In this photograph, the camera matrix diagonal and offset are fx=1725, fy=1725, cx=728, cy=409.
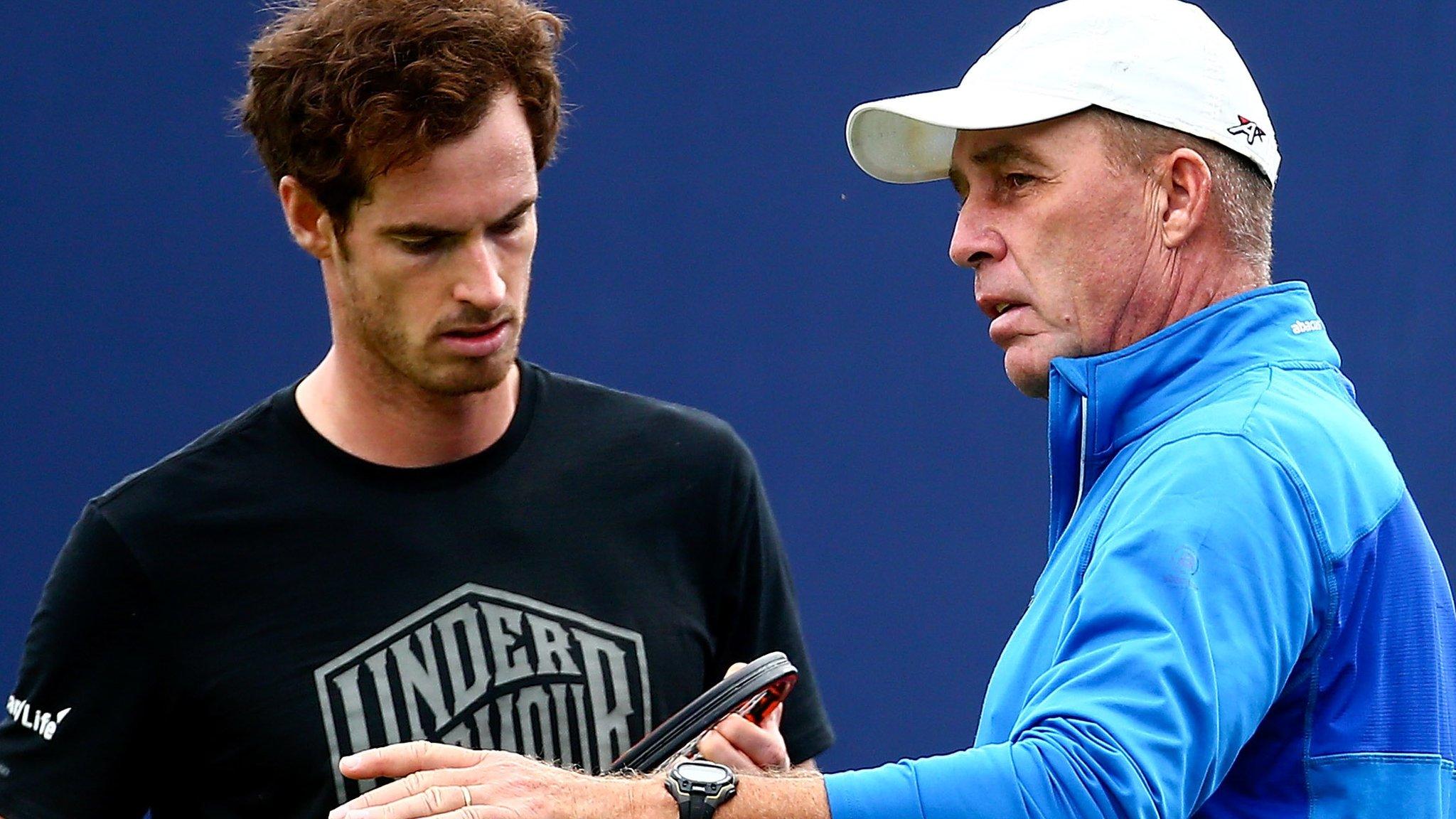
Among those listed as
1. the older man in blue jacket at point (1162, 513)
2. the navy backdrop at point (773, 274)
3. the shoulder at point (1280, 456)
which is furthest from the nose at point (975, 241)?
the navy backdrop at point (773, 274)

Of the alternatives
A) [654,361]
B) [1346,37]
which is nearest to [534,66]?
[654,361]

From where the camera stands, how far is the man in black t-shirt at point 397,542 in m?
1.67

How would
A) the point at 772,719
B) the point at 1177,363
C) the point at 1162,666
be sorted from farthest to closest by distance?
the point at 772,719, the point at 1177,363, the point at 1162,666

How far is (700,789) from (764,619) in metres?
0.67

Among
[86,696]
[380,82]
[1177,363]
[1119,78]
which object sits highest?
[380,82]

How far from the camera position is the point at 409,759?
129 centimetres

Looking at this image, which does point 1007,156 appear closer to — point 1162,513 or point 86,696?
point 1162,513

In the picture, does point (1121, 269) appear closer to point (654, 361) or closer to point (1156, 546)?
point (1156, 546)

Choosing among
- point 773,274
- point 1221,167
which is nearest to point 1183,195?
point 1221,167

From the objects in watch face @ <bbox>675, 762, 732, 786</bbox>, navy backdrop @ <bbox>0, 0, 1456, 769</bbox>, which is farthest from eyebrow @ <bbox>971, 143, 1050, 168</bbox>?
navy backdrop @ <bbox>0, 0, 1456, 769</bbox>

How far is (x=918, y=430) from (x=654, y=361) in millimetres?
521

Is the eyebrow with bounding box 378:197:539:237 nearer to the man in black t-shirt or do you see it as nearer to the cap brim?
the man in black t-shirt

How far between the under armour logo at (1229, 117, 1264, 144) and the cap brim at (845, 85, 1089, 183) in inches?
5.3

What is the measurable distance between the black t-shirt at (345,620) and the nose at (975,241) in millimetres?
437
